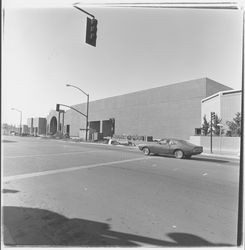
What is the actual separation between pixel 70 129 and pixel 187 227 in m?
→ 81.8

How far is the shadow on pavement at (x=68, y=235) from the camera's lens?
10.5 feet

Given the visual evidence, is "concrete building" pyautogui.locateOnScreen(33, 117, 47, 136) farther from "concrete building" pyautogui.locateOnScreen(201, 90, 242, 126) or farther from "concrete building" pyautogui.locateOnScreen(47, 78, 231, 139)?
"concrete building" pyautogui.locateOnScreen(201, 90, 242, 126)

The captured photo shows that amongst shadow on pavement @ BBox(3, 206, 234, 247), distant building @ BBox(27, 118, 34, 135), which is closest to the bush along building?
shadow on pavement @ BBox(3, 206, 234, 247)

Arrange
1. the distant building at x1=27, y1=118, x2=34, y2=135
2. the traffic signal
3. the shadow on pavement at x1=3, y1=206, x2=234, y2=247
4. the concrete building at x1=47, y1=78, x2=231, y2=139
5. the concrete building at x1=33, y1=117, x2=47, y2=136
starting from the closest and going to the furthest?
the shadow on pavement at x1=3, y1=206, x2=234, y2=247 < the traffic signal < the concrete building at x1=47, y1=78, x2=231, y2=139 < the concrete building at x1=33, y1=117, x2=47, y2=136 < the distant building at x1=27, y1=118, x2=34, y2=135

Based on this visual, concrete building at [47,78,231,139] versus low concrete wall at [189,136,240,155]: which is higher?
concrete building at [47,78,231,139]

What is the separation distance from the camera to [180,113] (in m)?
42.2

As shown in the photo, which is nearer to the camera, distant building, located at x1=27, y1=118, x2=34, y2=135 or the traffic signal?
the traffic signal

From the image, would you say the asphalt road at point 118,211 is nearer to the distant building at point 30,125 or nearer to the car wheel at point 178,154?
the car wheel at point 178,154

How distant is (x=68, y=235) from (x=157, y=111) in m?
45.3

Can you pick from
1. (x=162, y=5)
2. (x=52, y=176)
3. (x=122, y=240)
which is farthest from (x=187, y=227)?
(x=52, y=176)

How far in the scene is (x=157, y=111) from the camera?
47625mm

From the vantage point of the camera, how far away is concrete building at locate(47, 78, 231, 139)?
39750 millimetres

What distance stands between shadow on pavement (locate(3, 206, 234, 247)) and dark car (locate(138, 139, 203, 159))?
37.2ft

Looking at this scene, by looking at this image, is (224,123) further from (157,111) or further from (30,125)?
(30,125)
